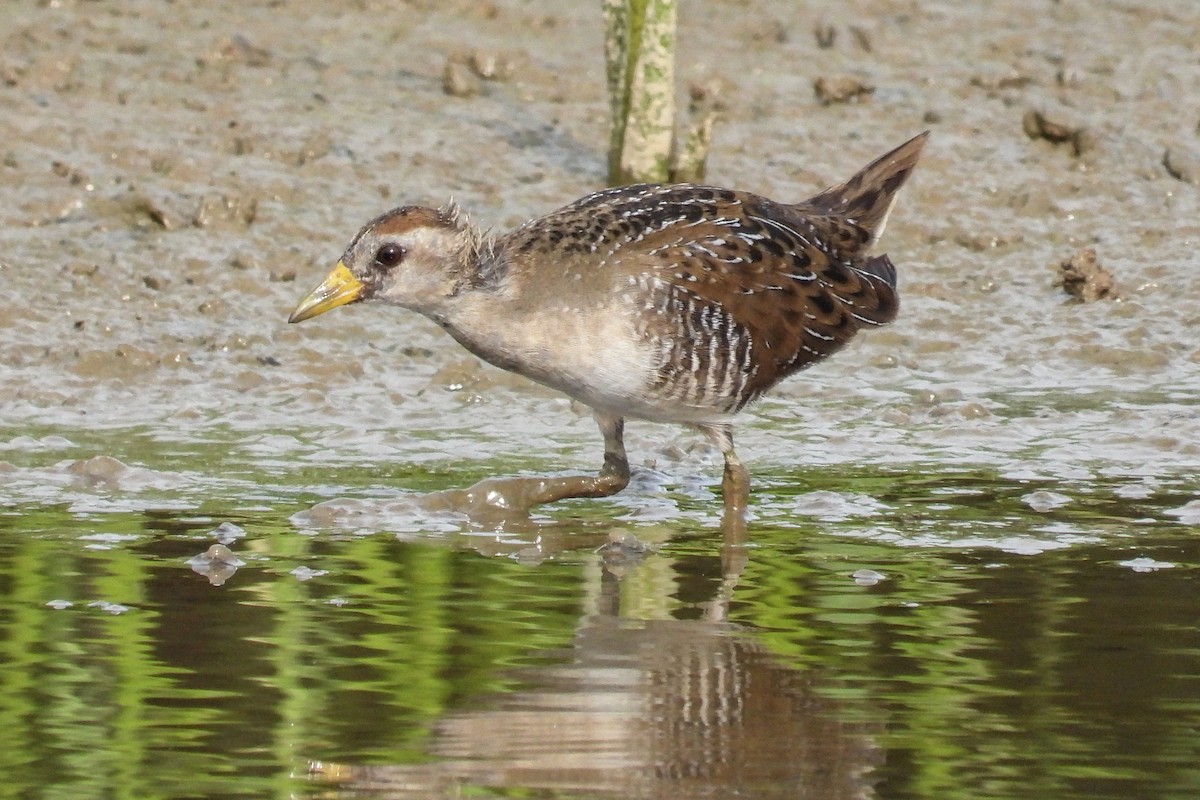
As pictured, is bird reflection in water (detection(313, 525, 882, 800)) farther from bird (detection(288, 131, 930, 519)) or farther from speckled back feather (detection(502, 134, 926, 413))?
speckled back feather (detection(502, 134, 926, 413))

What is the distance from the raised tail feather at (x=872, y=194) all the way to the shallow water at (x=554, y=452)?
27.8 inches

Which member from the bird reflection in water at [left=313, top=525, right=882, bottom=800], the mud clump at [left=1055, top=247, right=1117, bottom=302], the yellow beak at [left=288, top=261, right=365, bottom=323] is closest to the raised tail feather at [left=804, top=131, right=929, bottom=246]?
the mud clump at [left=1055, top=247, right=1117, bottom=302]

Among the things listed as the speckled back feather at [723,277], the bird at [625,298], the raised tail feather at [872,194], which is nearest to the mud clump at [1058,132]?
the raised tail feather at [872,194]

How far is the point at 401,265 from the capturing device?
6234 mm

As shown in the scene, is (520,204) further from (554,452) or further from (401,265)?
(401,265)

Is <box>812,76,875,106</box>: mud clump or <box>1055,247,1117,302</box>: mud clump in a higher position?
→ <box>812,76,875,106</box>: mud clump

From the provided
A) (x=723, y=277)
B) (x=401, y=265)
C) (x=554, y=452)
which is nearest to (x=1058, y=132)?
(x=554, y=452)

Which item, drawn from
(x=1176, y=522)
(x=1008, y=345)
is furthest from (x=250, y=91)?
(x=1176, y=522)

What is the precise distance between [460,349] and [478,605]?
3.10 metres

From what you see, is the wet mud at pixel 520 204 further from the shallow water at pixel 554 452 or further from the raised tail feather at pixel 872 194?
the raised tail feather at pixel 872 194

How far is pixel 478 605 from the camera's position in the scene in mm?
5242

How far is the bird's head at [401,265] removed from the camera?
20.3 ft

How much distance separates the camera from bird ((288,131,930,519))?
20.3 feet

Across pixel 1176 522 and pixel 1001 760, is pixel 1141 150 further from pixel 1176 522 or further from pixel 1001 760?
pixel 1001 760
